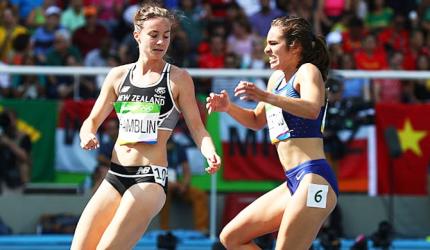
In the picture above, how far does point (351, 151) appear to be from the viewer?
37.6 ft

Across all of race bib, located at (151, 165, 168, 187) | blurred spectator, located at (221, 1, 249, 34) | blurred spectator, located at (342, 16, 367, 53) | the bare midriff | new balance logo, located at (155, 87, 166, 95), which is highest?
blurred spectator, located at (221, 1, 249, 34)

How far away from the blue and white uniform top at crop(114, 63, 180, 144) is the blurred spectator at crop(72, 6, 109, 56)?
24.0ft

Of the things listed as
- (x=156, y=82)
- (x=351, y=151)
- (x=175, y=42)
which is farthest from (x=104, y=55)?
(x=156, y=82)

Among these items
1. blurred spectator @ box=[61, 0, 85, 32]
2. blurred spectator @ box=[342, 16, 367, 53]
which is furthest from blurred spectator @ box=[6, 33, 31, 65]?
blurred spectator @ box=[342, 16, 367, 53]

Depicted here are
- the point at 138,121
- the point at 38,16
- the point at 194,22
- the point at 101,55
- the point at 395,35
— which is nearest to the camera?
the point at 138,121

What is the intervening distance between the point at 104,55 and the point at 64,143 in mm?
2604

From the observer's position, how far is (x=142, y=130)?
6.67 metres

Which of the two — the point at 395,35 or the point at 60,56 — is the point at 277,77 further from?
the point at 395,35

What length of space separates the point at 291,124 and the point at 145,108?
962 mm

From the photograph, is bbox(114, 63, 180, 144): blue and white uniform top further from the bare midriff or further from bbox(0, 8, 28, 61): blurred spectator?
bbox(0, 8, 28, 61): blurred spectator

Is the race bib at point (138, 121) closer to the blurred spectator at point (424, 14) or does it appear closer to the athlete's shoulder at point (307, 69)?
the athlete's shoulder at point (307, 69)

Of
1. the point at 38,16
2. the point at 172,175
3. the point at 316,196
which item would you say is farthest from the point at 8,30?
the point at 316,196

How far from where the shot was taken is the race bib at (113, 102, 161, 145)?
6.68m

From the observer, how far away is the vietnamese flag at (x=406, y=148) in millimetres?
11430
